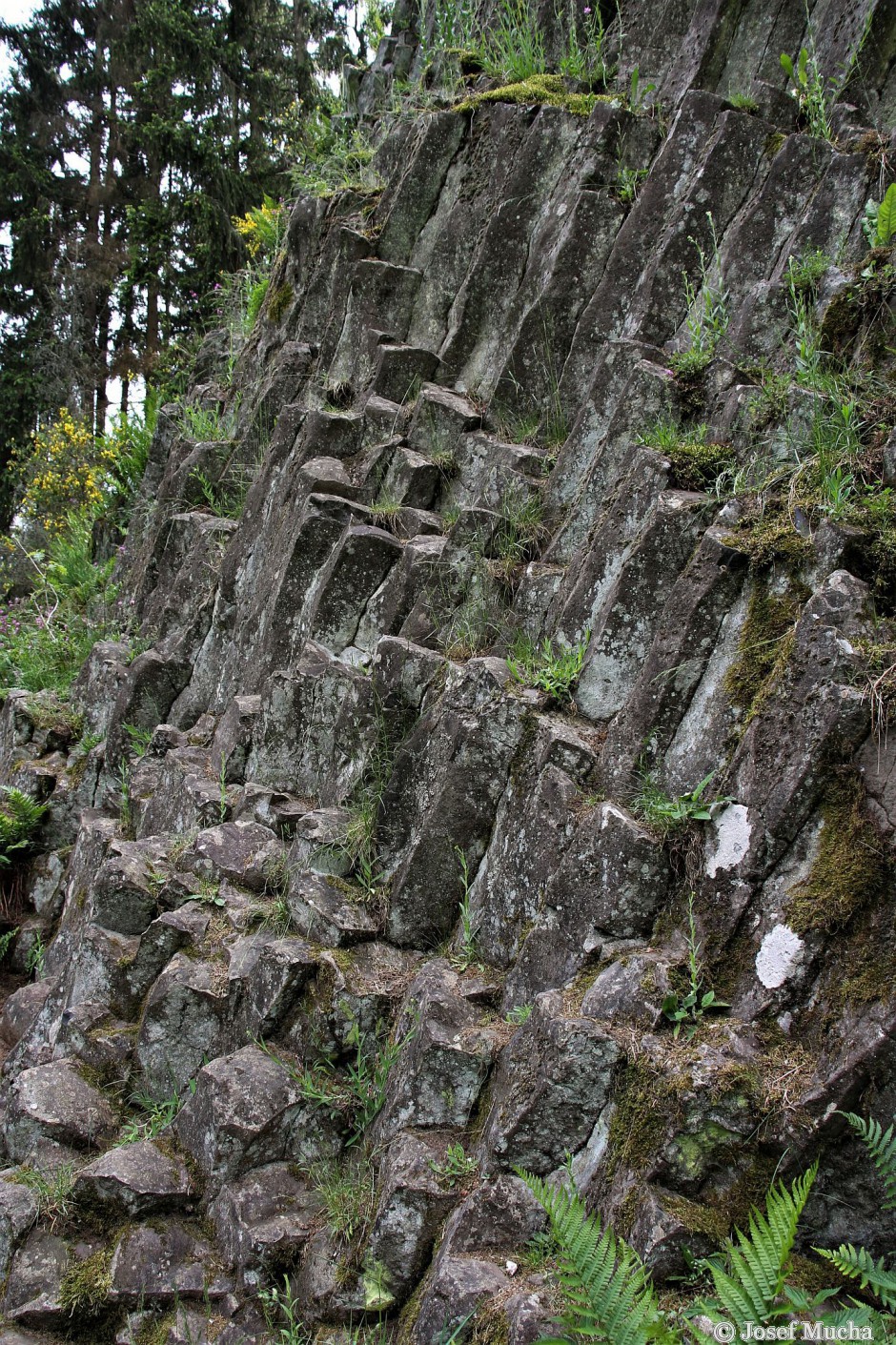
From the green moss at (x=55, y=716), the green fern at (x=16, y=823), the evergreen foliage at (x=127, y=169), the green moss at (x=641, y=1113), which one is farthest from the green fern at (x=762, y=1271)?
the evergreen foliage at (x=127, y=169)

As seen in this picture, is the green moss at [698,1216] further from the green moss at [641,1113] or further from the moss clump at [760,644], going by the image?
the moss clump at [760,644]

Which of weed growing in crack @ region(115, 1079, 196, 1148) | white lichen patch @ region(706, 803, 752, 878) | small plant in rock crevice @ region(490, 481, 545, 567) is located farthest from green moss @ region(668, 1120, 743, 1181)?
small plant in rock crevice @ region(490, 481, 545, 567)

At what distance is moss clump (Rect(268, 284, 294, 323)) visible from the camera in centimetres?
1080

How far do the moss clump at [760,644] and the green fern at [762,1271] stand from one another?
1783mm

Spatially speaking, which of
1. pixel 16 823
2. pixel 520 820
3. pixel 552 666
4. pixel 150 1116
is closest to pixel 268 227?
pixel 16 823

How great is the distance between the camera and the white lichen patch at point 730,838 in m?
3.76

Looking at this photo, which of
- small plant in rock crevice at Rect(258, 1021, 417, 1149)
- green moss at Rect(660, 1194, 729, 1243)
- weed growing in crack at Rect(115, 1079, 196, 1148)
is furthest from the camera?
weed growing in crack at Rect(115, 1079, 196, 1148)

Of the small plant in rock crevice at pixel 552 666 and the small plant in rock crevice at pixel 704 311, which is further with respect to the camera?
the small plant in rock crevice at pixel 704 311

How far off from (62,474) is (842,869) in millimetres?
15295

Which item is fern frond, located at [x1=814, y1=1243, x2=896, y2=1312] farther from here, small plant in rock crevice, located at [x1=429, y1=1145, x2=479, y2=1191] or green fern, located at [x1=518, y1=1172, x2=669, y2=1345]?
small plant in rock crevice, located at [x1=429, y1=1145, x2=479, y2=1191]

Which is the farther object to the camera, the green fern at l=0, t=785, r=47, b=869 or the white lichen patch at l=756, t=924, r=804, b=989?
the green fern at l=0, t=785, r=47, b=869

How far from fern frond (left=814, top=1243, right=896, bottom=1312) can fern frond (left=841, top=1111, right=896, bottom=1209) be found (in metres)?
0.17

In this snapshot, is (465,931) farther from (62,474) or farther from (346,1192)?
(62,474)

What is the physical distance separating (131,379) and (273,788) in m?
16.0
